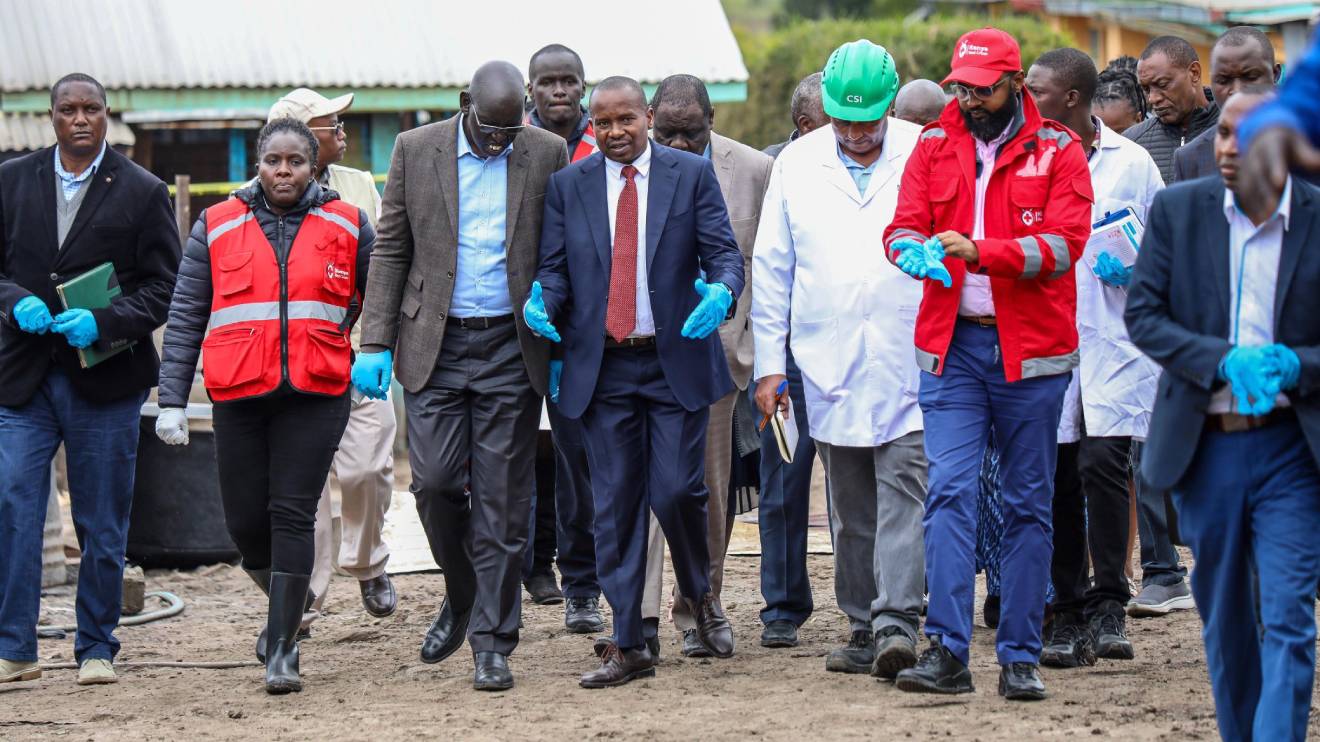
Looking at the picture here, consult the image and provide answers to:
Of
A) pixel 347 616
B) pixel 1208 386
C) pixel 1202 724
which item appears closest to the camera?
pixel 1208 386

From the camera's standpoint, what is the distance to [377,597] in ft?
29.5

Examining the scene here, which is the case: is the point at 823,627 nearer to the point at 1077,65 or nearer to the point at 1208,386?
the point at 1077,65

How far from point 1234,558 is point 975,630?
280 centimetres

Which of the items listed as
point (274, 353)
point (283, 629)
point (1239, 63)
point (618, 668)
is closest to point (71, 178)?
point (274, 353)

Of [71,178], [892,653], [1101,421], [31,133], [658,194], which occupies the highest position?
[31,133]

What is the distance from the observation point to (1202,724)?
6.20 metres

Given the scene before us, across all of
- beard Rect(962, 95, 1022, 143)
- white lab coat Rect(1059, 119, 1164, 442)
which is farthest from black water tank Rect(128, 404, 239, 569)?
beard Rect(962, 95, 1022, 143)

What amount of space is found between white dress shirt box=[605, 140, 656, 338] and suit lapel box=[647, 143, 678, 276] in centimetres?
2

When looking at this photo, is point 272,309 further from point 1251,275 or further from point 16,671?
point 1251,275

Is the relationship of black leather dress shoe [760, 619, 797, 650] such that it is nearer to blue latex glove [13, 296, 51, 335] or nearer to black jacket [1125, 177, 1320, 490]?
black jacket [1125, 177, 1320, 490]

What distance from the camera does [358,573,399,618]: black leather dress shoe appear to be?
8969 millimetres

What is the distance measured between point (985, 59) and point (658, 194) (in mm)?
1375

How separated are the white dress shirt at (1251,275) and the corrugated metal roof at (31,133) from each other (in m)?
11.8

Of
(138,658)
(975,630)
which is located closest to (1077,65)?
(975,630)
